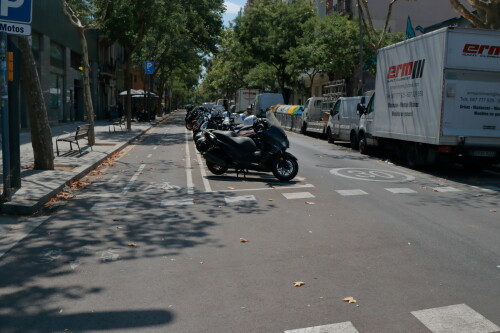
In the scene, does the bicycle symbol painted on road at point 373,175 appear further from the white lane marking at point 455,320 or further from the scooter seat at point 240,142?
the white lane marking at point 455,320

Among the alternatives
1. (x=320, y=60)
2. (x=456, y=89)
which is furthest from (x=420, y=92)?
(x=320, y=60)

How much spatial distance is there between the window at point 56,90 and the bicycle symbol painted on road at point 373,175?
21579mm

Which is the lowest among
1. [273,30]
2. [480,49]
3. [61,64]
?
[480,49]

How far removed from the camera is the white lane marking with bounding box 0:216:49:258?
617 centimetres

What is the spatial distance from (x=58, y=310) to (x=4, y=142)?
4.67m

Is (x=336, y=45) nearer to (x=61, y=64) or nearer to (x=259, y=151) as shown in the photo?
(x=61, y=64)

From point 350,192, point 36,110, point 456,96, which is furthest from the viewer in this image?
point 456,96

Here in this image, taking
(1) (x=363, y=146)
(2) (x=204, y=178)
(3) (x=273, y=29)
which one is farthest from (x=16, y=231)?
(3) (x=273, y=29)

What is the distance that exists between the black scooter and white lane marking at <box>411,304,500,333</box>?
7.03 meters

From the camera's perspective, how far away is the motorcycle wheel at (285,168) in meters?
11.2

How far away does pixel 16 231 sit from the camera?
6.88m

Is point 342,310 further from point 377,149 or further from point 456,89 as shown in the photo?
point 377,149

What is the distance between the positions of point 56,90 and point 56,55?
6.89 ft

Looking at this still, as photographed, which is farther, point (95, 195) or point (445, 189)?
point (445, 189)
